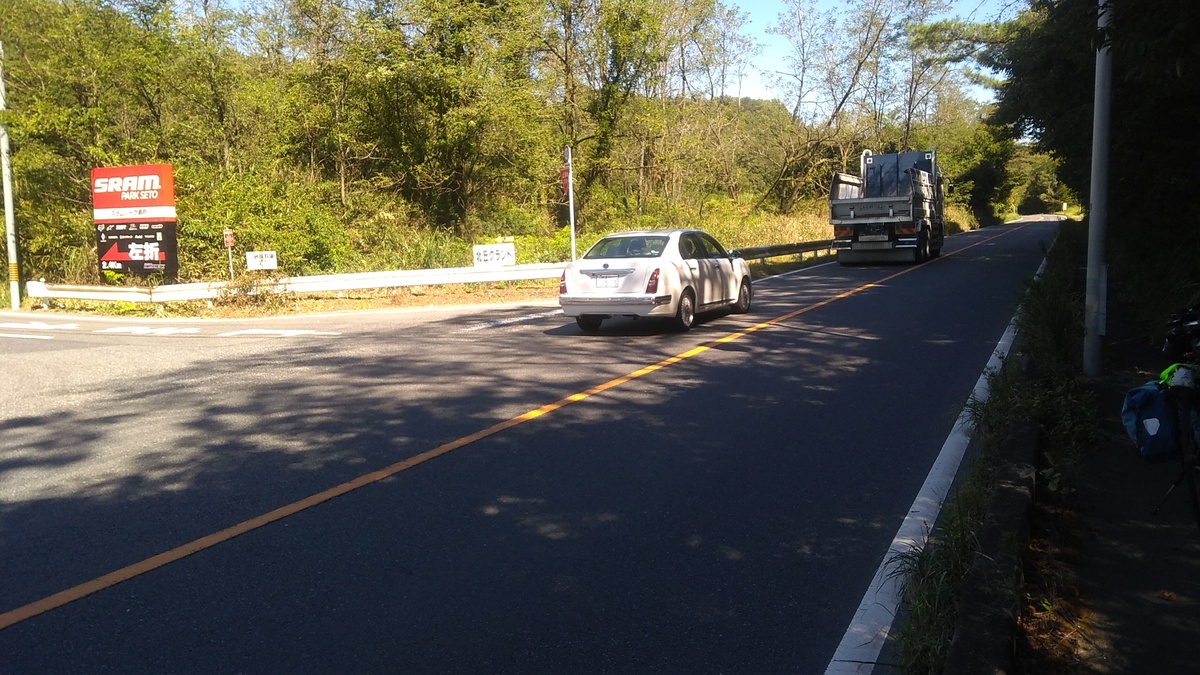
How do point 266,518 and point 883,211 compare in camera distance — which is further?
point 883,211

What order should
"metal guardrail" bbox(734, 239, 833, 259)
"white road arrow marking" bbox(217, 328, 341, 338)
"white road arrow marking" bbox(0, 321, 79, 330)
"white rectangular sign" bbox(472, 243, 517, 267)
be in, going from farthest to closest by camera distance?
1. "metal guardrail" bbox(734, 239, 833, 259)
2. "white rectangular sign" bbox(472, 243, 517, 267)
3. "white road arrow marking" bbox(0, 321, 79, 330)
4. "white road arrow marking" bbox(217, 328, 341, 338)

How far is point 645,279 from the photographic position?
12.9 metres

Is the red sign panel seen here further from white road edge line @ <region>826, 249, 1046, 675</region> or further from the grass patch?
white road edge line @ <region>826, 249, 1046, 675</region>

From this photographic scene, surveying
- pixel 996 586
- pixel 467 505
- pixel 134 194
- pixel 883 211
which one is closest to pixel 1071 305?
pixel 996 586

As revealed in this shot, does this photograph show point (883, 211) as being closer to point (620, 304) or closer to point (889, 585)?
point (620, 304)

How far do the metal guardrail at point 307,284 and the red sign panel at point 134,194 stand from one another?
5.79 ft

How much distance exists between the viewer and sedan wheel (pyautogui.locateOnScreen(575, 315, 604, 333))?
14.0 meters

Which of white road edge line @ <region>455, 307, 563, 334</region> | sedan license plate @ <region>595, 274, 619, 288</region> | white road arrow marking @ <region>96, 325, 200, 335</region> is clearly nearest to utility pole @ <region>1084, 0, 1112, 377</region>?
sedan license plate @ <region>595, 274, 619, 288</region>

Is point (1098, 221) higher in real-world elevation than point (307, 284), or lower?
higher

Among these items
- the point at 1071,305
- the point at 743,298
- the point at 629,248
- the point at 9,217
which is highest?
the point at 9,217

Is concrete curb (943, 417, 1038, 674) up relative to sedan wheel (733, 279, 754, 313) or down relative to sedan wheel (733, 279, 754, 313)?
down

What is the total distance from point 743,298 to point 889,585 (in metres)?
11.4

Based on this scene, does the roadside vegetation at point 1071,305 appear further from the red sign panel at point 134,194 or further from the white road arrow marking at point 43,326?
the red sign panel at point 134,194

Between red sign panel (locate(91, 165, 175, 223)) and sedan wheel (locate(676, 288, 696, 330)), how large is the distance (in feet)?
45.8
